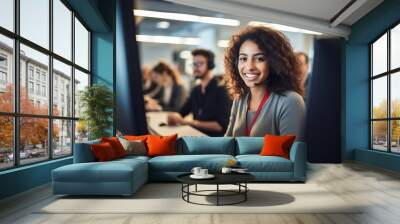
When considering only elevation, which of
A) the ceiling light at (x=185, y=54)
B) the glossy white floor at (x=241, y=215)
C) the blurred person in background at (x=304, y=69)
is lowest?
the glossy white floor at (x=241, y=215)

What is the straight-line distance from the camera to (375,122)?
28.7 feet

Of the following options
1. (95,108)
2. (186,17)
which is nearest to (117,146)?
(95,108)

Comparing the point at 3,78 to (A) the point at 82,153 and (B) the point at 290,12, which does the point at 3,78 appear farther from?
(B) the point at 290,12

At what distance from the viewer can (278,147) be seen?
6.20 metres

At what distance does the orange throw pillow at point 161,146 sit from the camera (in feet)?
21.0

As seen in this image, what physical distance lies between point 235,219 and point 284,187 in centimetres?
199

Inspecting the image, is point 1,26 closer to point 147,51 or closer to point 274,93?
point 147,51

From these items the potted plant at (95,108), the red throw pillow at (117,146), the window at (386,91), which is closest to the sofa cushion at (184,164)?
the red throw pillow at (117,146)

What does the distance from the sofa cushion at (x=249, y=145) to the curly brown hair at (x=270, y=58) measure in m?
1.90

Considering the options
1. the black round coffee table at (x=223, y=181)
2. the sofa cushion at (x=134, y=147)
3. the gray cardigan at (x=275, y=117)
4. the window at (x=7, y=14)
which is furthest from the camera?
the gray cardigan at (x=275, y=117)

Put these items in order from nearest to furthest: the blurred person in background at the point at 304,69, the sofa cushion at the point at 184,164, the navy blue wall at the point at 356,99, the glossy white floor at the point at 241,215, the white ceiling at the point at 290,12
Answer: the glossy white floor at the point at 241,215
the sofa cushion at the point at 184,164
the white ceiling at the point at 290,12
the blurred person in background at the point at 304,69
the navy blue wall at the point at 356,99

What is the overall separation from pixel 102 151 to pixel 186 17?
419cm

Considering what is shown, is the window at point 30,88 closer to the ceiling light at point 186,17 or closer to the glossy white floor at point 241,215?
the glossy white floor at point 241,215

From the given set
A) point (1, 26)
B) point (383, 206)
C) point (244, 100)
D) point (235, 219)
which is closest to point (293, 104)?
point (244, 100)
